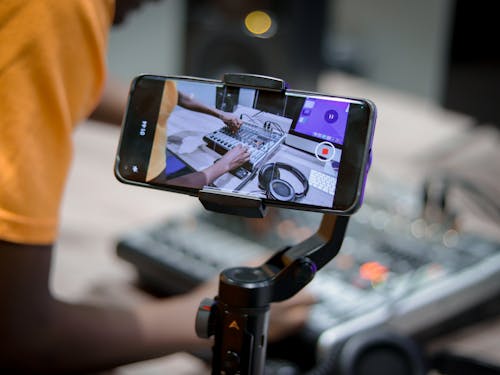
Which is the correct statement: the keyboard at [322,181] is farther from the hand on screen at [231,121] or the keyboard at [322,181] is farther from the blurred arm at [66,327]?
the blurred arm at [66,327]

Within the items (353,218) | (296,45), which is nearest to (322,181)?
(353,218)

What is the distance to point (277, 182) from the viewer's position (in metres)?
0.43

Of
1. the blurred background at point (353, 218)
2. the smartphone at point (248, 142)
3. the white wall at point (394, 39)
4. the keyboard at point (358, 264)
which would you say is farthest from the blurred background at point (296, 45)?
the white wall at point (394, 39)

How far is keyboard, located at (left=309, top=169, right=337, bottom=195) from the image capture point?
16.6 inches

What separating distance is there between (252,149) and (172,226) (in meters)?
0.43

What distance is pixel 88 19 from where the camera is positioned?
56 cm

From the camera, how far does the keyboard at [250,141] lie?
0.43m

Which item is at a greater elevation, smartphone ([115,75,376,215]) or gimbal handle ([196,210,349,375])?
smartphone ([115,75,376,215])

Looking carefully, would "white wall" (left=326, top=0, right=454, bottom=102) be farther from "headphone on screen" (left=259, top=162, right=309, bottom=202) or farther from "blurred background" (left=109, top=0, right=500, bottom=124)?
"headphone on screen" (left=259, top=162, right=309, bottom=202)

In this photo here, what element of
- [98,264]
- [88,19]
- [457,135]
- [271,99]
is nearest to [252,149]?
[271,99]

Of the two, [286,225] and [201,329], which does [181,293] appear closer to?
[286,225]

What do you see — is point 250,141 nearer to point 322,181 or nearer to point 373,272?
point 322,181

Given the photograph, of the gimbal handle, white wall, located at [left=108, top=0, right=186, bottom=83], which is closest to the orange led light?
the gimbal handle

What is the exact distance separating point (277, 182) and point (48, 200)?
23 centimetres
